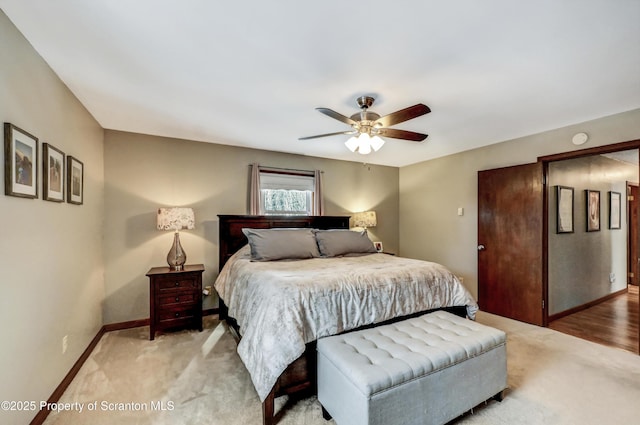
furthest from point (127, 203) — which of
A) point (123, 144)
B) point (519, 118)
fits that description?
point (519, 118)

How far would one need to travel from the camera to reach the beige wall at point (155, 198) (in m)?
3.30

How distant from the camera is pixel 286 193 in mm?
4391

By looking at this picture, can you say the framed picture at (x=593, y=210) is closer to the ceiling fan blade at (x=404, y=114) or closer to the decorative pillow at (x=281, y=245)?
the ceiling fan blade at (x=404, y=114)

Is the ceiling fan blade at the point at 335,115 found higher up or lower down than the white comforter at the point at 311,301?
higher up

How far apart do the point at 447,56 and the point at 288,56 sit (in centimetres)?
106

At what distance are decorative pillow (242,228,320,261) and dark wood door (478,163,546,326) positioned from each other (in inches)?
97.2

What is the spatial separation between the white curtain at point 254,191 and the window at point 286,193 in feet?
0.50

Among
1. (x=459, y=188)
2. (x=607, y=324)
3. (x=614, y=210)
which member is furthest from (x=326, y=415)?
(x=614, y=210)

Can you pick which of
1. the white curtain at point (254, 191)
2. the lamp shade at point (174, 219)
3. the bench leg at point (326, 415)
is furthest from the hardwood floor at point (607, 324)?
the lamp shade at point (174, 219)

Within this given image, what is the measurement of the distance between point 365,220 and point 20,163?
4.02 meters

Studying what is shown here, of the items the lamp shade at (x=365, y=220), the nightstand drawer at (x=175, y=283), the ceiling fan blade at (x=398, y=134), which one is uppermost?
the ceiling fan blade at (x=398, y=134)

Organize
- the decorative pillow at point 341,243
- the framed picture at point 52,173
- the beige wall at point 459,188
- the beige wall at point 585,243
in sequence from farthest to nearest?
1. the beige wall at point 585,243
2. the decorative pillow at point 341,243
3. the beige wall at point 459,188
4. the framed picture at point 52,173

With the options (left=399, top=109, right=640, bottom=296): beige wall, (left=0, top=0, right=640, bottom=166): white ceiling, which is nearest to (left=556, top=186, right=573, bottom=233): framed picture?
(left=399, top=109, right=640, bottom=296): beige wall

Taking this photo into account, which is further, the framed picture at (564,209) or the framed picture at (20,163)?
the framed picture at (564,209)
